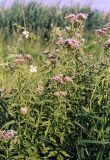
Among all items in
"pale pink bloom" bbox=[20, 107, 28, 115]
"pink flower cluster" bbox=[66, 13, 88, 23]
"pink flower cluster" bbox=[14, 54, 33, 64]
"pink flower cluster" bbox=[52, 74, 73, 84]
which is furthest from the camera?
"pink flower cluster" bbox=[66, 13, 88, 23]

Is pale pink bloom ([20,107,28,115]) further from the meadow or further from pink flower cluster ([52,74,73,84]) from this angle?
pink flower cluster ([52,74,73,84])

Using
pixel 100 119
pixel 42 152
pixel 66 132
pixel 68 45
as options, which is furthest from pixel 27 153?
pixel 68 45

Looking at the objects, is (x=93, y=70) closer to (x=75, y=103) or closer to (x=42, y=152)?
(x=75, y=103)

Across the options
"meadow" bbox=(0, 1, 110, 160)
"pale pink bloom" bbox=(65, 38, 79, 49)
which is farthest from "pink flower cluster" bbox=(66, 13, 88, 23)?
"pale pink bloom" bbox=(65, 38, 79, 49)

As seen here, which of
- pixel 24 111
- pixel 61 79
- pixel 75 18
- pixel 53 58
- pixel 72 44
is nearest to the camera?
pixel 24 111

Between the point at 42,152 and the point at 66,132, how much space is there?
0.84ft

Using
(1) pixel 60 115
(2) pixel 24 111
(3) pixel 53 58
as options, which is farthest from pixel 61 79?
(3) pixel 53 58

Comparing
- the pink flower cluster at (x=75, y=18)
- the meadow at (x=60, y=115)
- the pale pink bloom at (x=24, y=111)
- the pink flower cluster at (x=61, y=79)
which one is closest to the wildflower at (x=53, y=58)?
the meadow at (x=60, y=115)

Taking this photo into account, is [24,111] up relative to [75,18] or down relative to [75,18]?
down

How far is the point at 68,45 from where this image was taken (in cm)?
405

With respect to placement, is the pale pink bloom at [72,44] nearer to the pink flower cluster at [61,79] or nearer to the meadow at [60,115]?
the meadow at [60,115]

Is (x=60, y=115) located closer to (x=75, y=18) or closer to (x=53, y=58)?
(x=53, y=58)

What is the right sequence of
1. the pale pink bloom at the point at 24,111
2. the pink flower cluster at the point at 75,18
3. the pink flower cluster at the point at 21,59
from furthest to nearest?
the pink flower cluster at the point at 75,18 → the pink flower cluster at the point at 21,59 → the pale pink bloom at the point at 24,111

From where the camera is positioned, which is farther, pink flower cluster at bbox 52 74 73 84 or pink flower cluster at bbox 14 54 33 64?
pink flower cluster at bbox 14 54 33 64
